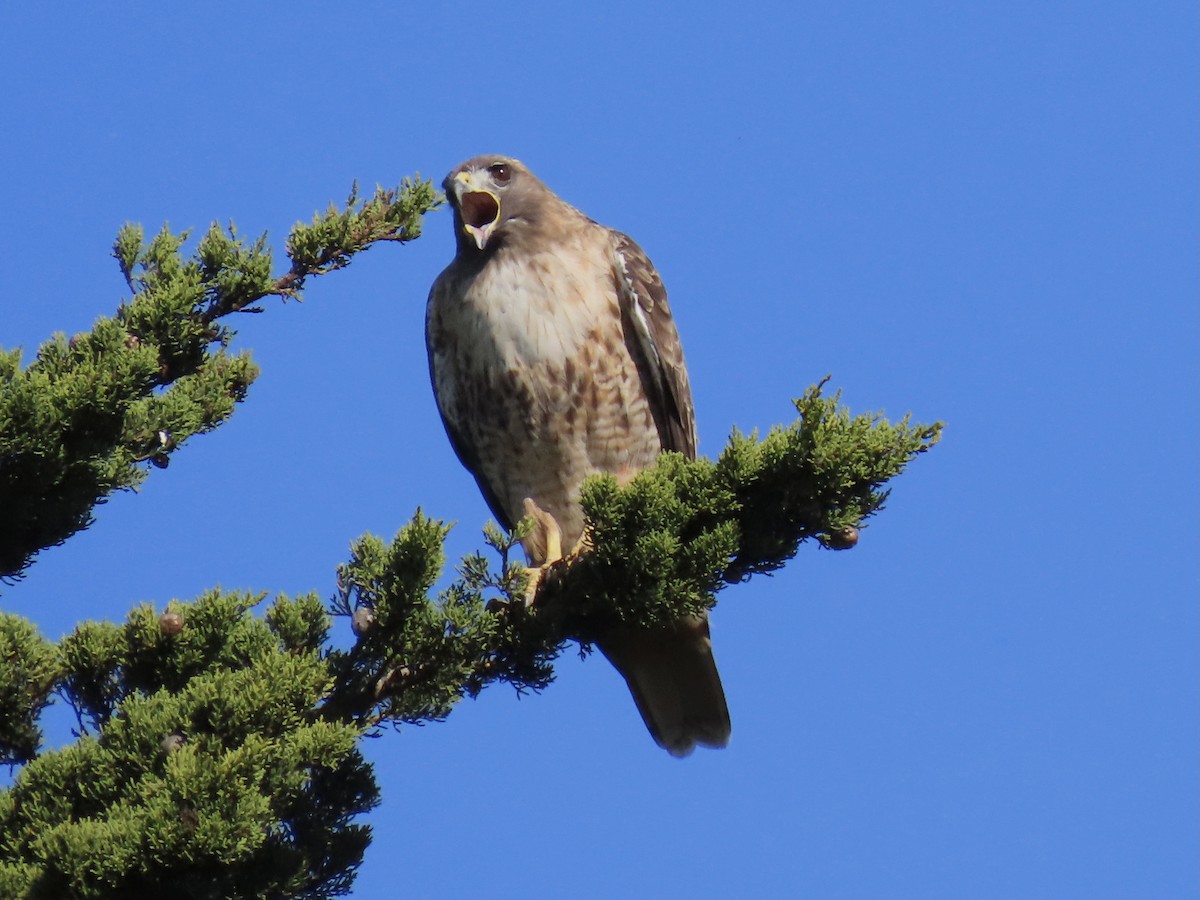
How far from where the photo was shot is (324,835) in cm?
314

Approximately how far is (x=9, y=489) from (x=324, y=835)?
3.35ft

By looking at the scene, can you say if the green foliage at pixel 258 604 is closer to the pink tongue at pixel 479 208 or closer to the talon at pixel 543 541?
the talon at pixel 543 541

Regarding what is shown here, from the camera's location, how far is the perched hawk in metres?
4.72

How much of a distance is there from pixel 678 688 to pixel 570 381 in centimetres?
105

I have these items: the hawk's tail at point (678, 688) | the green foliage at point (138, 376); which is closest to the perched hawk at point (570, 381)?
the hawk's tail at point (678, 688)

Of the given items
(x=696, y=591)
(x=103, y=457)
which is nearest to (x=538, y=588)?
(x=696, y=591)

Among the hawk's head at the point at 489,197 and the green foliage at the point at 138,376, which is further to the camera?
the hawk's head at the point at 489,197

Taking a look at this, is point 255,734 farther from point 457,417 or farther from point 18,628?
point 457,417

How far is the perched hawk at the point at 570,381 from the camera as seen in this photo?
4.72m

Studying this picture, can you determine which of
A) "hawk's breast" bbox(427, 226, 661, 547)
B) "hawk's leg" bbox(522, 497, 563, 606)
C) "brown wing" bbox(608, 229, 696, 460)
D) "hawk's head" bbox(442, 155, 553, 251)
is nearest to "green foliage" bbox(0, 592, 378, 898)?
"hawk's leg" bbox(522, 497, 563, 606)

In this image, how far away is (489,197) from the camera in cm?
523

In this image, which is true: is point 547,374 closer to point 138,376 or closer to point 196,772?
point 138,376

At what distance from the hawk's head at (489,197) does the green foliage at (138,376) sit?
4.60ft

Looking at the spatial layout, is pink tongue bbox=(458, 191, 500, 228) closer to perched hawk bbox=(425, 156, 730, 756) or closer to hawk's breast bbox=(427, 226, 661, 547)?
perched hawk bbox=(425, 156, 730, 756)
